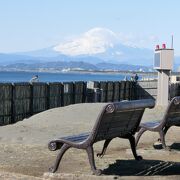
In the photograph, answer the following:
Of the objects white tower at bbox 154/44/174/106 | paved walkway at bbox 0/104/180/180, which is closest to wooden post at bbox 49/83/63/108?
white tower at bbox 154/44/174/106

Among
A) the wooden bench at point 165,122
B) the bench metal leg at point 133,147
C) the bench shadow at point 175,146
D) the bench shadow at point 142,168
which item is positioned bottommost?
the bench shadow at point 175,146

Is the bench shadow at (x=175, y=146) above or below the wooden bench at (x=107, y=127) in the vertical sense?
below

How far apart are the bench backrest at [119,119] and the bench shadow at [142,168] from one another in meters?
0.49

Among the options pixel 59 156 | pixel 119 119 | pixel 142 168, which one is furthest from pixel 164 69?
pixel 59 156

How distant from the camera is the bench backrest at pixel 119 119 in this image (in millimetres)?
8562

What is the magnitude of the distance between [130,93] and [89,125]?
1952 cm

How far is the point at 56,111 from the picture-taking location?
62.0 feet

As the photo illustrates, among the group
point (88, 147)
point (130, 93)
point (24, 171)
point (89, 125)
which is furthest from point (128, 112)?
point (130, 93)

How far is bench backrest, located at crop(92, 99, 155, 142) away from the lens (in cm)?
856

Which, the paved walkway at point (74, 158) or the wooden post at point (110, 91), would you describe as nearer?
the paved walkway at point (74, 158)

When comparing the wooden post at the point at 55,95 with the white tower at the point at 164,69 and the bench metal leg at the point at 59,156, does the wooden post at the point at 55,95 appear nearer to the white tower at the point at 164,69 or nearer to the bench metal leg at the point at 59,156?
the white tower at the point at 164,69

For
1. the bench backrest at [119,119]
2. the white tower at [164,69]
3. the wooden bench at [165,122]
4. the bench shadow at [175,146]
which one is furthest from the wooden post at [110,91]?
the bench backrest at [119,119]

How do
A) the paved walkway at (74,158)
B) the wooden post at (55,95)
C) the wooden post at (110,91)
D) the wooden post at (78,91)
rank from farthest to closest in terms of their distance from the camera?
1. the wooden post at (110,91)
2. the wooden post at (78,91)
3. the wooden post at (55,95)
4. the paved walkway at (74,158)

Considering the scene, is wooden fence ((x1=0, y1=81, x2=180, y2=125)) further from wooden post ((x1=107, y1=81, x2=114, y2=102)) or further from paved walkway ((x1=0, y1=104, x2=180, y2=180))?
paved walkway ((x1=0, y1=104, x2=180, y2=180))
